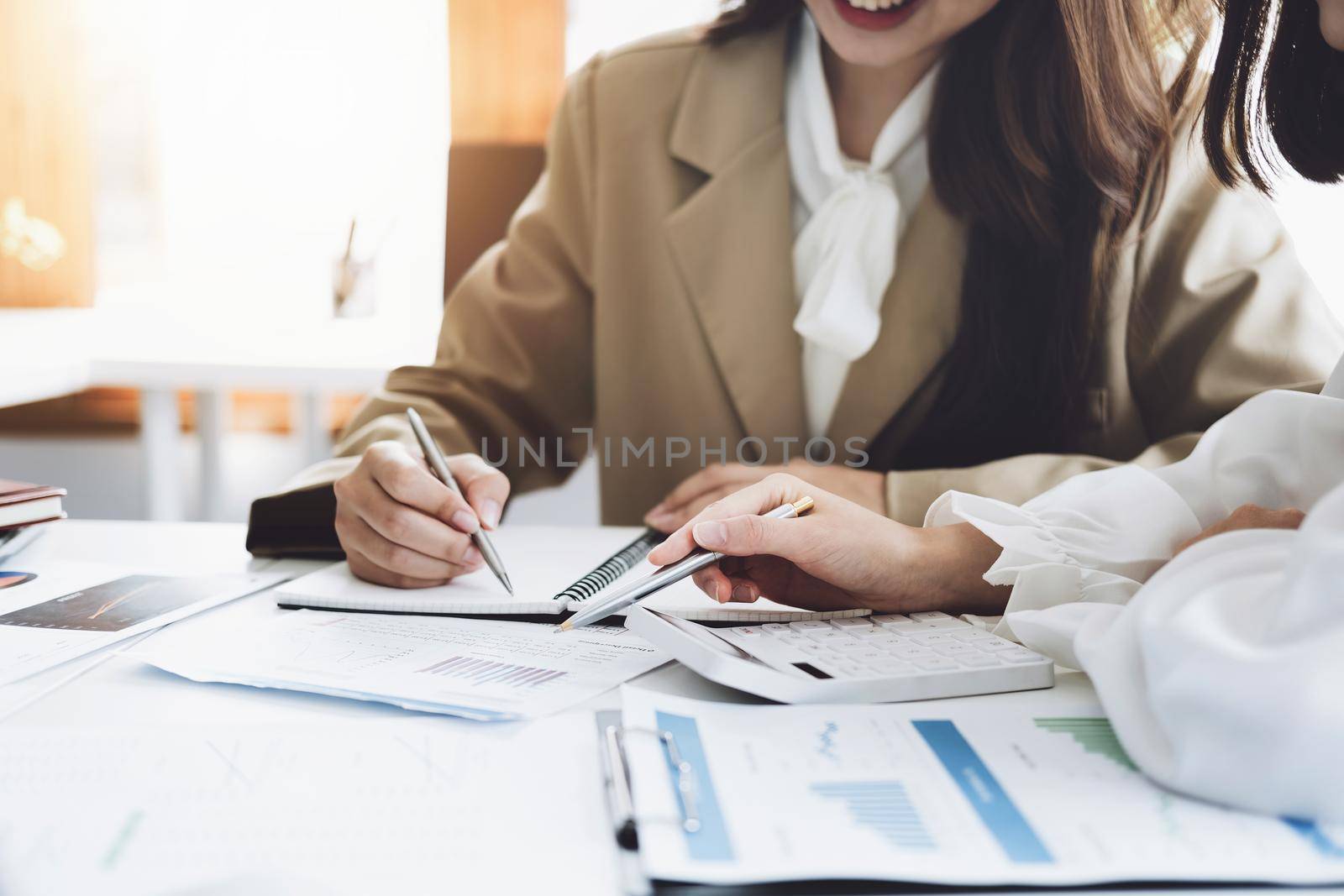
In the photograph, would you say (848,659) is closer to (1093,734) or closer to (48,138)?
(1093,734)

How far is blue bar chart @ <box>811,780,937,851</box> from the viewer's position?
13.2 inches

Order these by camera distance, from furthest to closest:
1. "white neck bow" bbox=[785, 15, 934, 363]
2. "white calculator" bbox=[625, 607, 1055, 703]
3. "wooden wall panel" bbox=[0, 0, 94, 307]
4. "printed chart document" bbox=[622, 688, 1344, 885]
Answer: "wooden wall panel" bbox=[0, 0, 94, 307], "white neck bow" bbox=[785, 15, 934, 363], "white calculator" bbox=[625, 607, 1055, 703], "printed chart document" bbox=[622, 688, 1344, 885]

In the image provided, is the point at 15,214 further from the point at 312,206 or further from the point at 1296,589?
the point at 1296,589

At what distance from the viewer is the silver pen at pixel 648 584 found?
1.83 feet

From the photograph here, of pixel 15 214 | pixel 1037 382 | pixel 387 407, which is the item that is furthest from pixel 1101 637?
pixel 15 214

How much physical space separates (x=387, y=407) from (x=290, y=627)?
47cm

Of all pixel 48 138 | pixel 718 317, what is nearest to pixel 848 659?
pixel 718 317

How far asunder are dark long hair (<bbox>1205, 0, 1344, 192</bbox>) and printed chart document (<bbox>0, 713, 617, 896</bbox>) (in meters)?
0.62

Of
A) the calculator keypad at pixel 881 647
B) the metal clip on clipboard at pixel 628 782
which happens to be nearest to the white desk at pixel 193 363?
the calculator keypad at pixel 881 647

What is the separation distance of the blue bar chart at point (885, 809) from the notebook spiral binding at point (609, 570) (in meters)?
0.30

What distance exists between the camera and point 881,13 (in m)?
1.03

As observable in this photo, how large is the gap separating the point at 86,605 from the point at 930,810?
0.56 meters

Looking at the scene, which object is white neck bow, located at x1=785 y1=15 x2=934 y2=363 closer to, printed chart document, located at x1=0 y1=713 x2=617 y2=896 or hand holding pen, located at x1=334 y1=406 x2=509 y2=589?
hand holding pen, located at x1=334 y1=406 x2=509 y2=589

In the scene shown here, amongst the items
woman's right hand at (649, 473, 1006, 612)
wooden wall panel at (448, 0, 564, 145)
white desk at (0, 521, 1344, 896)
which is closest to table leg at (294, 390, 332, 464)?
wooden wall panel at (448, 0, 564, 145)
